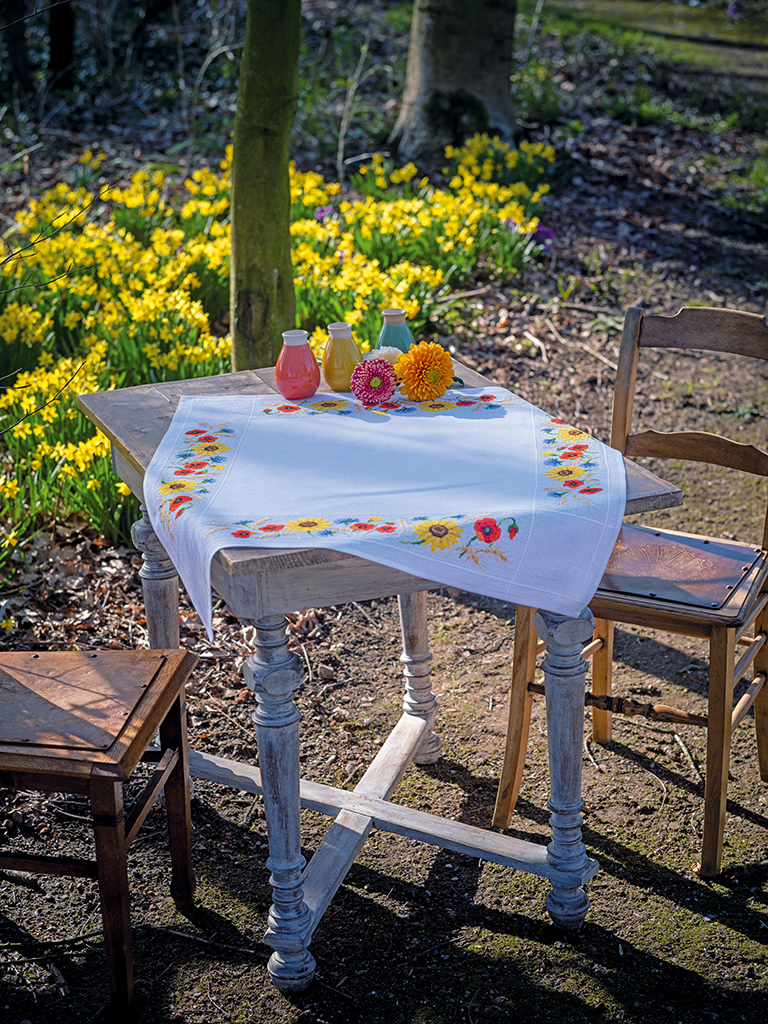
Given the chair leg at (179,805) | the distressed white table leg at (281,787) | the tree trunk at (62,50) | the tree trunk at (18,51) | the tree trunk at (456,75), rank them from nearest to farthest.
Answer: the distressed white table leg at (281,787)
the chair leg at (179,805)
the tree trunk at (456,75)
the tree trunk at (18,51)
the tree trunk at (62,50)

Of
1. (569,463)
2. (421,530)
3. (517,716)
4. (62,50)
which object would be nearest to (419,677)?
(517,716)

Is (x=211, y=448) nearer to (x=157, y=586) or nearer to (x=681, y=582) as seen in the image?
(x=157, y=586)

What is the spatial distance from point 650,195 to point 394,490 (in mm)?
6184

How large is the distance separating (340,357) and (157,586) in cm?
75

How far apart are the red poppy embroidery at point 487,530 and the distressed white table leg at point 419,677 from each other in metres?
0.89

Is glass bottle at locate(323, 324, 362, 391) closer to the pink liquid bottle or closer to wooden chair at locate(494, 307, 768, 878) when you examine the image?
the pink liquid bottle

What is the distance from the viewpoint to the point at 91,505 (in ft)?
10.7

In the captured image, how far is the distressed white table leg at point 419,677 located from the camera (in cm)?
265

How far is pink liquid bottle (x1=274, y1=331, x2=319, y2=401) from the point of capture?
234 cm

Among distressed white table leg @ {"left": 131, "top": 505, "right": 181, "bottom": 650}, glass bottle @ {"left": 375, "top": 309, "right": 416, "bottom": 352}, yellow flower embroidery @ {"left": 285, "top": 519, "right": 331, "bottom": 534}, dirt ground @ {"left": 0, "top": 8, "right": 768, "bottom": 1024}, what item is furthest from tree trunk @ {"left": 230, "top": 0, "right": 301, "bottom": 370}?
yellow flower embroidery @ {"left": 285, "top": 519, "right": 331, "bottom": 534}

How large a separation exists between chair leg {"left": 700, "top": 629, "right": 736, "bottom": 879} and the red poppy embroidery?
67 cm

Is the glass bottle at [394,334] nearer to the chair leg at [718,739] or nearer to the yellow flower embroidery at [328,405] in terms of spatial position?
the yellow flower embroidery at [328,405]

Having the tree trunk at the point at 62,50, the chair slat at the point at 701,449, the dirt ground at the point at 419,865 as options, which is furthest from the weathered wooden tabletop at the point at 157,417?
the tree trunk at the point at 62,50

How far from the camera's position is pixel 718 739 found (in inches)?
85.5
